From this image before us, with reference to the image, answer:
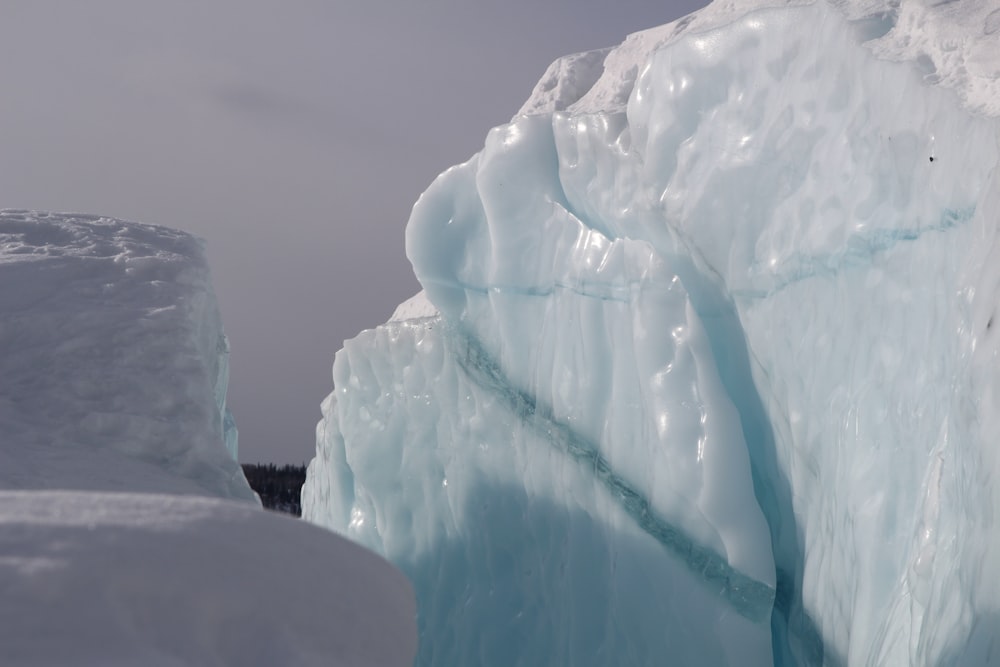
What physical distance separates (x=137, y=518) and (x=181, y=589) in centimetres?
20

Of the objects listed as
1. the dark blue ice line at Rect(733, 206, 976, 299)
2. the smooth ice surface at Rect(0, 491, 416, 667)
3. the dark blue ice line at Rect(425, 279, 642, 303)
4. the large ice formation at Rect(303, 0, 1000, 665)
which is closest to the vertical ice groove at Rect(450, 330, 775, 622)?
the large ice formation at Rect(303, 0, 1000, 665)

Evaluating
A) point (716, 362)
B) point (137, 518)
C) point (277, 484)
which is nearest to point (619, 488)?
point (716, 362)

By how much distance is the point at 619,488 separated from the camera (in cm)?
Result: 373

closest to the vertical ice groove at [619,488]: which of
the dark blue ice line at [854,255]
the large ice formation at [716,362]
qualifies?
the large ice formation at [716,362]

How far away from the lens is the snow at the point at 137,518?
4.90 feet

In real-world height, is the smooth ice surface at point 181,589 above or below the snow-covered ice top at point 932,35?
below

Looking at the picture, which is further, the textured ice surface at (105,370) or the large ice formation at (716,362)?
the textured ice surface at (105,370)

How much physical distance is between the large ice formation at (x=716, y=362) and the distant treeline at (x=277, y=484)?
6191mm

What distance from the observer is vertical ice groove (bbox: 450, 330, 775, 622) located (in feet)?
10.9

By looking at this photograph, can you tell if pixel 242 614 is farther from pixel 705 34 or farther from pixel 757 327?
pixel 705 34

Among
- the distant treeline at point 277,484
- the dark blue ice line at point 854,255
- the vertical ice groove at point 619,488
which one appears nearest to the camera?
the dark blue ice line at point 854,255

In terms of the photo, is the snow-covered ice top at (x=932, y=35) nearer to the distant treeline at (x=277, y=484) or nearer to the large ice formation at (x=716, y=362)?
the large ice formation at (x=716, y=362)

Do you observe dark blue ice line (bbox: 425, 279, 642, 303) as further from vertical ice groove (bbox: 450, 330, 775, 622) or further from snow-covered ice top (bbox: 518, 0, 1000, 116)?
snow-covered ice top (bbox: 518, 0, 1000, 116)

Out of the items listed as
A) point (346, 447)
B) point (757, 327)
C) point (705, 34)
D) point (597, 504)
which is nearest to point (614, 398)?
point (597, 504)
